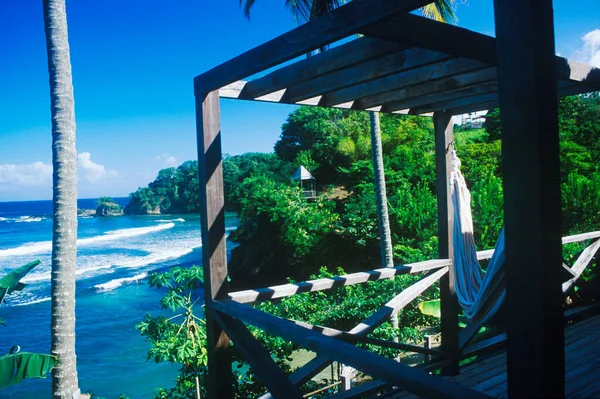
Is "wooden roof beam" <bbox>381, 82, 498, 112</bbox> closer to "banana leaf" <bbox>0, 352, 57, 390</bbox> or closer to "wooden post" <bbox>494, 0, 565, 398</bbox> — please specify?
"wooden post" <bbox>494, 0, 565, 398</bbox>

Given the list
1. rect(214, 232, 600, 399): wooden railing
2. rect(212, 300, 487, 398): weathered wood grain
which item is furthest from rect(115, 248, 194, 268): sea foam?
rect(212, 300, 487, 398): weathered wood grain

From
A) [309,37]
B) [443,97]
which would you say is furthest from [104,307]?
[309,37]

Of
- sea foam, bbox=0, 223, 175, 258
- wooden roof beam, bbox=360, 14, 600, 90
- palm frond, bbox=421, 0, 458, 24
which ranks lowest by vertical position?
sea foam, bbox=0, 223, 175, 258

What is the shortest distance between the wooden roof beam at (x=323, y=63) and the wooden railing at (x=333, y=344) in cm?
111

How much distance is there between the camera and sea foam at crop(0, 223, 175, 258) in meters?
29.0

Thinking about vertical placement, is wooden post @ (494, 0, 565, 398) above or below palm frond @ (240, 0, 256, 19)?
below

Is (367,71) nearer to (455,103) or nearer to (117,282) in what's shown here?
(455,103)

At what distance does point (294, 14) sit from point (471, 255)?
20.4ft

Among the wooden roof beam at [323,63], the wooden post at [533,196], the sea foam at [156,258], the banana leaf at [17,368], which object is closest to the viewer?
the wooden post at [533,196]

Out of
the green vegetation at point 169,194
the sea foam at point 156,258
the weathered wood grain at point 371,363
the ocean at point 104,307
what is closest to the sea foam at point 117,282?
the ocean at point 104,307

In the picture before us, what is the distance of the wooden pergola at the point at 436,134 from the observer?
38.5 inches

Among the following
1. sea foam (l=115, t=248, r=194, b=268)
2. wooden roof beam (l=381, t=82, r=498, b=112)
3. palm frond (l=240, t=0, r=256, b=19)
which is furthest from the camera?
sea foam (l=115, t=248, r=194, b=268)

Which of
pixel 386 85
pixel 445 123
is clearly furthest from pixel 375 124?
pixel 386 85

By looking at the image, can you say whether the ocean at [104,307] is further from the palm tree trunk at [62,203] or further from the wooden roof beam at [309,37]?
the wooden roof beam at [309,37]
